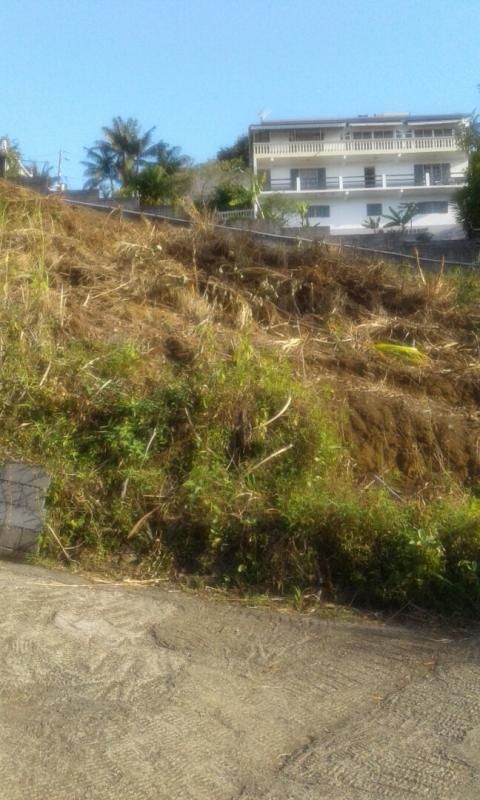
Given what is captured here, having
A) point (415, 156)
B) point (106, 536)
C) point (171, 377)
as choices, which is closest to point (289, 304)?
point (171, 377)

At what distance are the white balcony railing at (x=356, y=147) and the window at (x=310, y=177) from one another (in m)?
0.92

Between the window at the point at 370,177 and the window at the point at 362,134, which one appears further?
the window at the point at 362,134

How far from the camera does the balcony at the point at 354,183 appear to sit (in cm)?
4269

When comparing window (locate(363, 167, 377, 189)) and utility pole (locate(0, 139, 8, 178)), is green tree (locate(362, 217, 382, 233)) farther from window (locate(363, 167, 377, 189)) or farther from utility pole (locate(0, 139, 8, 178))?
window (locate(363, 167, 377, 189))

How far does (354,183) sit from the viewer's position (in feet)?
142

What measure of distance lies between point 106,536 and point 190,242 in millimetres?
5164

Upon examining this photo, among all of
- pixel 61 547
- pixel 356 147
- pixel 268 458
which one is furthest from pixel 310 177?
pixel 61 547

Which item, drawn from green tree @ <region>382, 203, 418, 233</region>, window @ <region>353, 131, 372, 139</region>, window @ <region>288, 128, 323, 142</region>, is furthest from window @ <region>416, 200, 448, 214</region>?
green tree @ <region>382, 203, 418, 233</region>

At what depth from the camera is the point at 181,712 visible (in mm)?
4273

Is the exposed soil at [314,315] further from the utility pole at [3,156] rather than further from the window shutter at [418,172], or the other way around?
the window shutter at [418,172]

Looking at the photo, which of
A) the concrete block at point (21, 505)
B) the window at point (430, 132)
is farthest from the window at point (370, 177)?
the concrete block at point (21, 505)

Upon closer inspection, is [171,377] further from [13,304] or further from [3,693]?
[3,693]

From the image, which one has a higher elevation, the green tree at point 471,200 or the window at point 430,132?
the window at point 430,132

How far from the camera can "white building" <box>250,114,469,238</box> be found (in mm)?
42500
